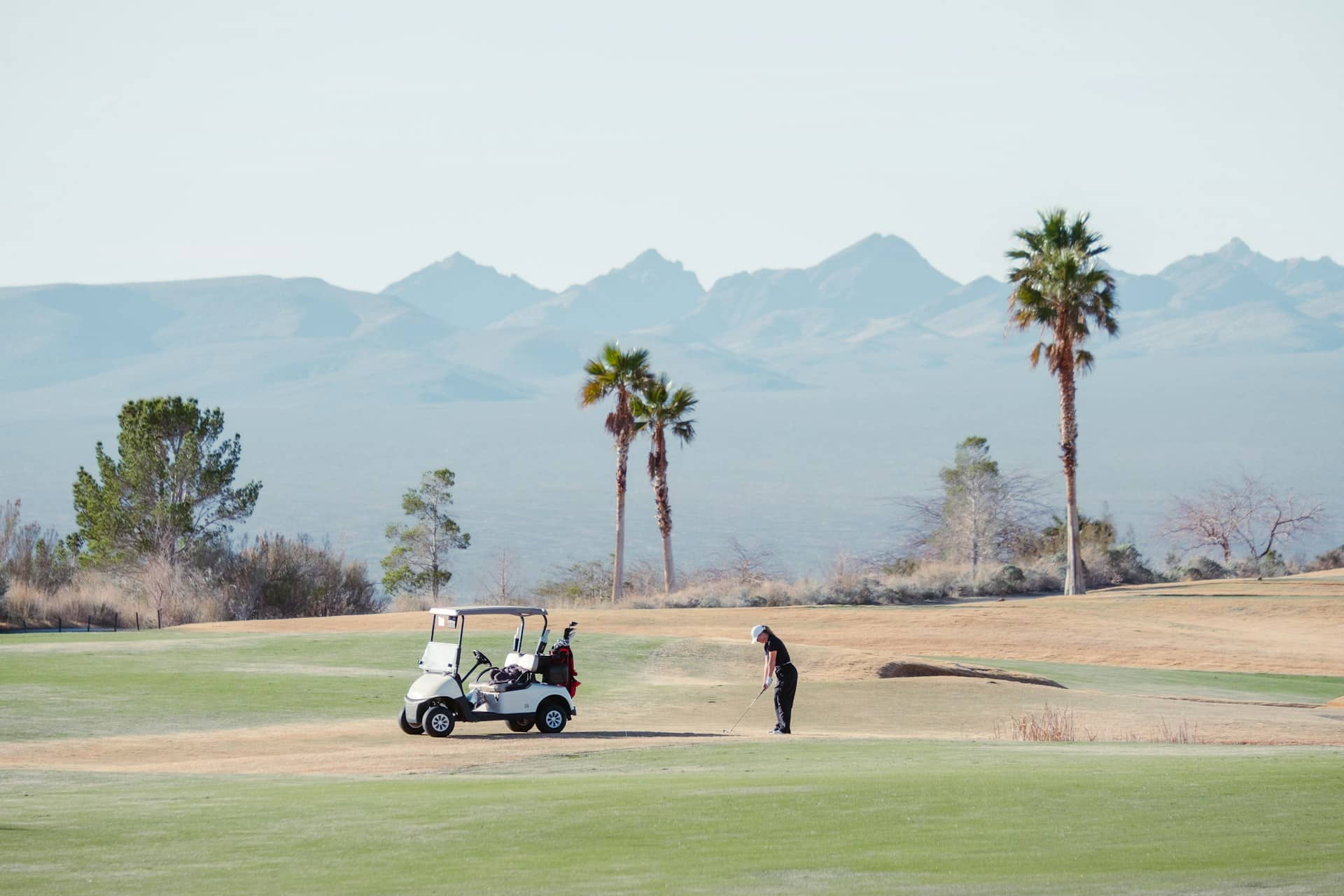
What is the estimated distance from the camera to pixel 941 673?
28.8 metres

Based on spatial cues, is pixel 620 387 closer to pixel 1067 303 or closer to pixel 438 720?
pixel 1067 303

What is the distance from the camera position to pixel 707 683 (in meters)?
29.5

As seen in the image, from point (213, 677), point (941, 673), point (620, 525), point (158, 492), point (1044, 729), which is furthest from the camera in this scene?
point (158, 492)

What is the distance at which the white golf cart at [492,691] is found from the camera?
2095 cm

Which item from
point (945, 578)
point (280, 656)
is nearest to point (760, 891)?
point (280, 656)

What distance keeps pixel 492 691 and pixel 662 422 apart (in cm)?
3081

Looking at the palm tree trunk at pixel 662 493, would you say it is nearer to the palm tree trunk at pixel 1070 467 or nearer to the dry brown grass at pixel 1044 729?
the palm tree trunk at pixel 1070 467

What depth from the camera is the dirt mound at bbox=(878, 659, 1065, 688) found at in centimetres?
2864

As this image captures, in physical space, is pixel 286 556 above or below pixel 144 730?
above

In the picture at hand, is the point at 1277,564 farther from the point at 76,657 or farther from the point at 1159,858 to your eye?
the point at 1159,858

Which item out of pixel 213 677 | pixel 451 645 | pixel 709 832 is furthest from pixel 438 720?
pixel 709 832

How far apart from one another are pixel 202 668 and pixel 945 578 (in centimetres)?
2663

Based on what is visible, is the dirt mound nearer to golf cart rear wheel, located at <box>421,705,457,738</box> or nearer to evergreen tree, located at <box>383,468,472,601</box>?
golf cart rear wheel, located at <box>421,705,457,738</box>

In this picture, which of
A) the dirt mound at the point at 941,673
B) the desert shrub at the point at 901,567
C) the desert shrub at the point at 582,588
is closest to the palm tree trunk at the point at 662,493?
the desert shrub at the point at 582,588
